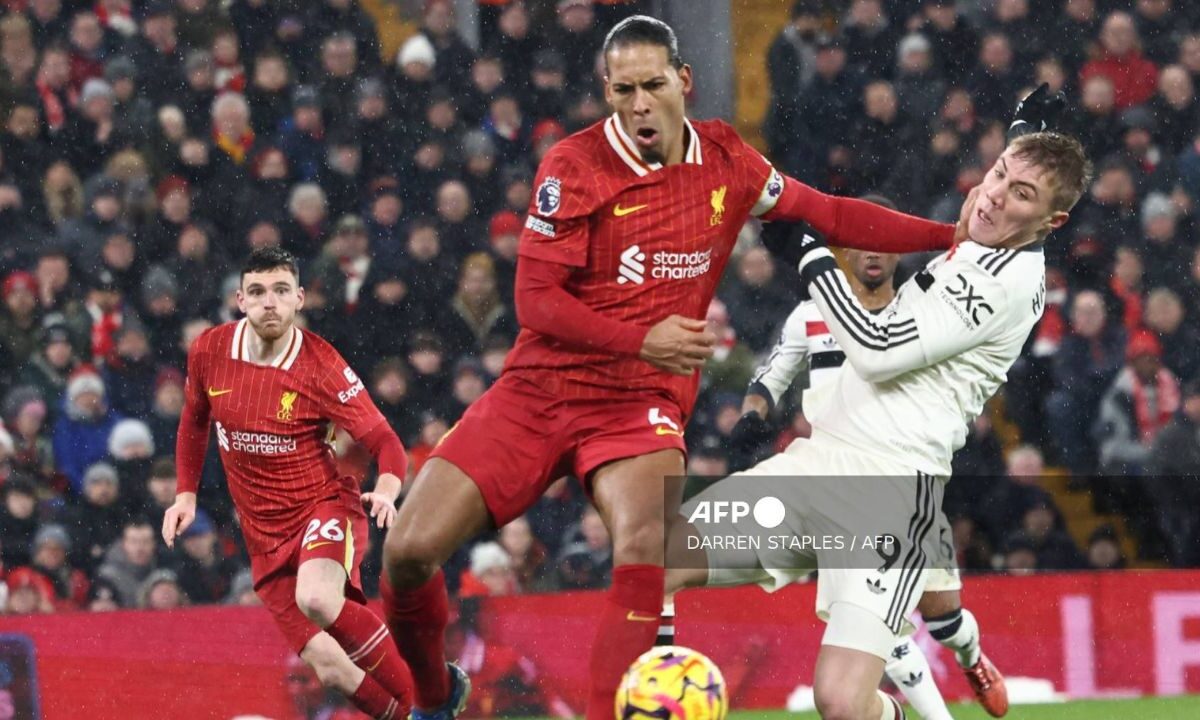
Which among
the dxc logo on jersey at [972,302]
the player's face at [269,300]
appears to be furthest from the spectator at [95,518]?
the dxc logo on jersey at [972,302]

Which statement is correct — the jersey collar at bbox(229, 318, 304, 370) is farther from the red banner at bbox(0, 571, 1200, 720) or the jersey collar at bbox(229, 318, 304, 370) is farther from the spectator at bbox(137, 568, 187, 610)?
the spectator at bbox(137, 568, 187, 610)

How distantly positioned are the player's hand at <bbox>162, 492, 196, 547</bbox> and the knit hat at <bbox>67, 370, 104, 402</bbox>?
9.34 ft

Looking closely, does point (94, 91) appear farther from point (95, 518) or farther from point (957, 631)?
point (957, 631)

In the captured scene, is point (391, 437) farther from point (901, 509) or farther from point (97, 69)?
point (97, 69)

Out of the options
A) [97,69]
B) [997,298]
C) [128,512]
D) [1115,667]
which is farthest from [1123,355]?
[97,69]

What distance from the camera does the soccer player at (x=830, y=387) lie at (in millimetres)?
6367

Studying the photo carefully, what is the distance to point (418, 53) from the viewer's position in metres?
10.5

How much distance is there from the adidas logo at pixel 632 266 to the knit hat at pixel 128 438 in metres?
4.76

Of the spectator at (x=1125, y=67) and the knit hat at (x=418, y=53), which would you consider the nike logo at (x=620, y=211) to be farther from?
the spectator at (x=1125, y=67)

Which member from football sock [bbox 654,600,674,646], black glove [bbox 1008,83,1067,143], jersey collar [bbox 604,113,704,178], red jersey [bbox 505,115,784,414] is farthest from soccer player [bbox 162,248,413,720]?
black glove [bbox 1008,83,1067,143]

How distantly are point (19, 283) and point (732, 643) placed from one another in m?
4.22

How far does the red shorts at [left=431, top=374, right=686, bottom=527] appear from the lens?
5426 millimetres

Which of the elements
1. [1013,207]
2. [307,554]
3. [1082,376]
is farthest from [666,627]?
[1082,376]

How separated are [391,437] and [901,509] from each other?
212 cm
